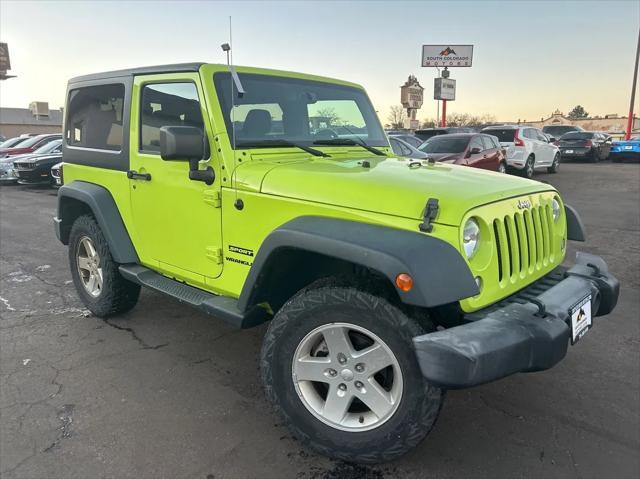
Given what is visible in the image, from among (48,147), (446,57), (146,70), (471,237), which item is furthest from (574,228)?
(446,57)

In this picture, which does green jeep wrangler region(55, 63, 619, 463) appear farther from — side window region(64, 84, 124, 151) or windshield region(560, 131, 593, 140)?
windshield region(560, 131, 593, 140)

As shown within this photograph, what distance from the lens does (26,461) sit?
98.0 inches

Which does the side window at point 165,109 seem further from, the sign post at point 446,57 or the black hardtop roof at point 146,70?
the sign post at point 446,57

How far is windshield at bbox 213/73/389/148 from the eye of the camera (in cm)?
306

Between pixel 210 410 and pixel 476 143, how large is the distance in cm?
1056

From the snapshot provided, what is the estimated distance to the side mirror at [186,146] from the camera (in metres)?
2.76

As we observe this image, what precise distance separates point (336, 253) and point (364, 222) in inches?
9.0

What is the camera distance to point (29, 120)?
63156 millimetres

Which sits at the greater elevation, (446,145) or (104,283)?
(446,145)

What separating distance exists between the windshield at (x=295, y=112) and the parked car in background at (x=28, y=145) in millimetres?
16423

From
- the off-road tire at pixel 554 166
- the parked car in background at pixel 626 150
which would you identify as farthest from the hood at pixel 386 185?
the parked car in background at pixel 626 150

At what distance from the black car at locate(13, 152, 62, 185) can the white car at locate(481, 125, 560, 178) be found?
13.6 metres

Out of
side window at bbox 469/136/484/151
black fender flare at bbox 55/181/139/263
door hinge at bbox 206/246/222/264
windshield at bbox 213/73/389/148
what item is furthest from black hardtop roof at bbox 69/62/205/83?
side window at bbox 469/136/484/151

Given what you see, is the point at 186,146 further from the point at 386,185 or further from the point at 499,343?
the point at 499,343
